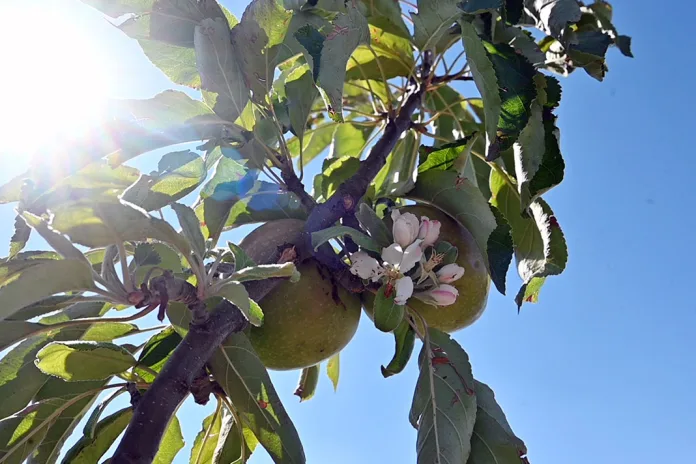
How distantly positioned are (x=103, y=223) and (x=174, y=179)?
32 cm

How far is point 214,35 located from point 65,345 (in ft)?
1.59

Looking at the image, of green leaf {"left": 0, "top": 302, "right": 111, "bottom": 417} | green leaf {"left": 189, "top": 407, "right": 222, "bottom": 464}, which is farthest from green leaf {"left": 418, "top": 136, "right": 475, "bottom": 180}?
green leaf {"left": 0, "top": 302, "right": 111, "bottom": 417}

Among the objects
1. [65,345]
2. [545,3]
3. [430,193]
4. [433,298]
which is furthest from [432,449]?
[545,3]

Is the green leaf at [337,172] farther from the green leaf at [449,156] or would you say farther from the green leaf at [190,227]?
the green leaf at [190,227]

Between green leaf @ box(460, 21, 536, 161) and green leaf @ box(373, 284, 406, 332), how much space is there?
259mm

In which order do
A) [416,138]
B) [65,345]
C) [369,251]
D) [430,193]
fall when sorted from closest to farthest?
[65,345], [369,251], [430,193], [416,138]

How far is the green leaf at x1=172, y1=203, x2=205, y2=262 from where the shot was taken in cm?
78

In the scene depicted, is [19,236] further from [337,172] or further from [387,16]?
[387,16]

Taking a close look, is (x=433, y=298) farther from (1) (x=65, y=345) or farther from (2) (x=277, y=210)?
(1) (x=65, y=345)

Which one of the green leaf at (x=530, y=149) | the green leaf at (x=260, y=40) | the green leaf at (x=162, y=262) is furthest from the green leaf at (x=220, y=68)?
the green leaf at (x=530, y=149)

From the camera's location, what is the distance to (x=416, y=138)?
141 cm

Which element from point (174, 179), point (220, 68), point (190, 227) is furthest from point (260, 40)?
point (190, 227)

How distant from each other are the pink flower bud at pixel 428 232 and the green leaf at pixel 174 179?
1.16 ft

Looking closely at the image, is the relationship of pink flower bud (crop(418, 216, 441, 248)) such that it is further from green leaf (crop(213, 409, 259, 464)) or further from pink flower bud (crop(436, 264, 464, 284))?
green leaf (crop(213, 409, 259, 464))
